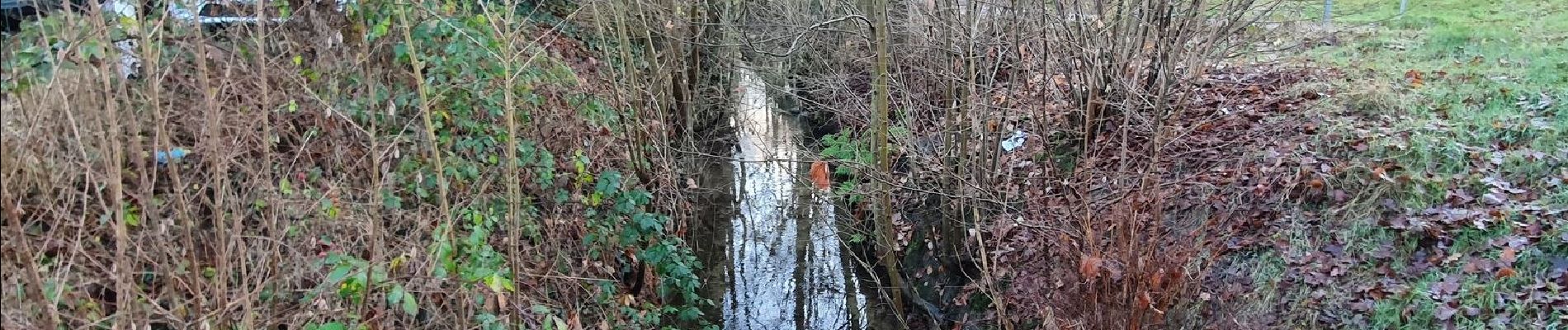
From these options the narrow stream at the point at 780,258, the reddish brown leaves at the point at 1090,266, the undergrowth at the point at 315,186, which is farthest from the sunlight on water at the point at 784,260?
the reddish brown leaves at the point at 1090,266

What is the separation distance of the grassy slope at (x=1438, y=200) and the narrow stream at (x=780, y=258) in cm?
371

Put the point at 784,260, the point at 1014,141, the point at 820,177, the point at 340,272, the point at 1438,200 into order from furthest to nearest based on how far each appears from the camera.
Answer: the point at 820,177, the point at 784,260, the point at 1014,141, the point at 1438,200, the point at 340,272

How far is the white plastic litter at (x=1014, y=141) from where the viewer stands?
8844mm

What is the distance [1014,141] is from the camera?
9023 millimetres

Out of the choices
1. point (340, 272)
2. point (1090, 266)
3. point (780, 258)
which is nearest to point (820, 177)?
point (780, 258)

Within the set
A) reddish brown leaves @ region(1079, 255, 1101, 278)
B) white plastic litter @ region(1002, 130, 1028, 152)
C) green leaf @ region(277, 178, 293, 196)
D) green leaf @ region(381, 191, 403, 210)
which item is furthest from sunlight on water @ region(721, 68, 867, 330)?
green leaf @ region(277, 178, 293, 196)

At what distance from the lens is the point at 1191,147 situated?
8273 millimetres

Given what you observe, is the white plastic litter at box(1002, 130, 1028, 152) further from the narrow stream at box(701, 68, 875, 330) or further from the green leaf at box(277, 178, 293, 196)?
the green leaf at box(277, 178, 293, 196)

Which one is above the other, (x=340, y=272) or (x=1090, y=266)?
(x=340, y=272)

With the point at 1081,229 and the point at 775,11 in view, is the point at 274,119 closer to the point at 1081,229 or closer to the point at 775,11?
the point at 1081,229

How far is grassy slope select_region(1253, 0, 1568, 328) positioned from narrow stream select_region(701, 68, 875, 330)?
3715mm

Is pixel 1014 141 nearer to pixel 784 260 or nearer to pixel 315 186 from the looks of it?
pixel 784 260

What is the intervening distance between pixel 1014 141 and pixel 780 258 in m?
2.87

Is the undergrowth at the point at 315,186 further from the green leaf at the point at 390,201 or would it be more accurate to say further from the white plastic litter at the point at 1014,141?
the white plastic litter at the point at 1014,141
